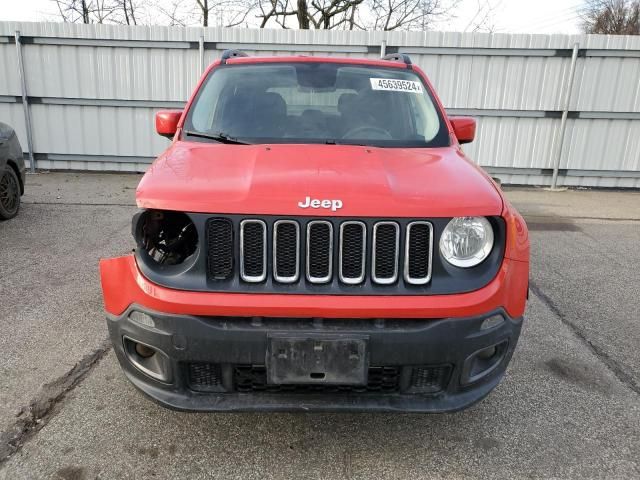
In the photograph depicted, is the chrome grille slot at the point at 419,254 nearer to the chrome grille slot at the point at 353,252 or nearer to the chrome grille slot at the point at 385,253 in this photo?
the chrome grille slot at the point at 385,253

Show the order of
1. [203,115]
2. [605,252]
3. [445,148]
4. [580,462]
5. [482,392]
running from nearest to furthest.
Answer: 1. [482,392]
2. [580,462]
3. [445,148]
4. [203,115]
5. [605,252]

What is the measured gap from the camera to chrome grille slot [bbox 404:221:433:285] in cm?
205

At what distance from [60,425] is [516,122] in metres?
9.58

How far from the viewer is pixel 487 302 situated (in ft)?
6.76

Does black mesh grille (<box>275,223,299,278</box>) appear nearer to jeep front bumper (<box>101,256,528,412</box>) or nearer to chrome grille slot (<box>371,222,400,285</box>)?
jeep front bumper (<box>101,256,528,412</box>)

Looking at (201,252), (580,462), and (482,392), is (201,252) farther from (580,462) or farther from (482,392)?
(580,462)

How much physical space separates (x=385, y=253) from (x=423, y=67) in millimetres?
8512

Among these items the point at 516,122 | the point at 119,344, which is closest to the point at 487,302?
the point at 119,344

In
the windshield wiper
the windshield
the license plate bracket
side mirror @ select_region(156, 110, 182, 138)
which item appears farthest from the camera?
side mirror @ select_region(156, 110, 182, 138)

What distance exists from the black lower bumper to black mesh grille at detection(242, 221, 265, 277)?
198 mm

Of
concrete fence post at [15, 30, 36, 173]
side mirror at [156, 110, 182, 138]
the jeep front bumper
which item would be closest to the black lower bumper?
the jeep front bumper

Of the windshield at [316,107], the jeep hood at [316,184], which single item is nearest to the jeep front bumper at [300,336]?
the jeep hood at [316,184]

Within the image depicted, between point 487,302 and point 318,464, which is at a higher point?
point 487,302

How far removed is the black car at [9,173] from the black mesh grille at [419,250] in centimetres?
612
